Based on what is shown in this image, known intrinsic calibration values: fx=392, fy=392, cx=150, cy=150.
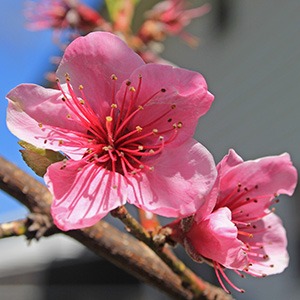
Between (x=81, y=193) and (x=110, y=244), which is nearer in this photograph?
(x=81, y=193)

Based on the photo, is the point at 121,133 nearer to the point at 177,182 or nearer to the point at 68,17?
the point at 177,182

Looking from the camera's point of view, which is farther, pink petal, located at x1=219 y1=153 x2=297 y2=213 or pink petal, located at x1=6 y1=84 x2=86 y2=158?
pink petal, located at x1=219 y1=153 x2=297 y2=213

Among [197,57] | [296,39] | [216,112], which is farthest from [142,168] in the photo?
[197,57]

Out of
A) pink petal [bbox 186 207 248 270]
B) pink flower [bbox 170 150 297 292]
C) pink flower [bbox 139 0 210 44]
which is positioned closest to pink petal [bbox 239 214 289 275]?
pink flower [bbox 170 150 297 292]

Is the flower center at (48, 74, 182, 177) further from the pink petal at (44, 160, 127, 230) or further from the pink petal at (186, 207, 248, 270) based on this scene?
the pink petal at (186, 207, 248, 270)

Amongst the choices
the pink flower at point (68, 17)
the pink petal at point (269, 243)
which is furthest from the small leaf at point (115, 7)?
the pink petal at point (269, 243)

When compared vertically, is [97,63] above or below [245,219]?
above

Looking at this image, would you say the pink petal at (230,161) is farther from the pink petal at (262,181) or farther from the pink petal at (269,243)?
the pink petal at (269,243)

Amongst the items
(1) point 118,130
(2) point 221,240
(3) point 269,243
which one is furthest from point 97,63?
(3) point 269,243

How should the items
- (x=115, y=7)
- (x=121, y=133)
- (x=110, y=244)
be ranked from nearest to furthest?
1. (x=121, y=133)
2. (x=110, y=244)
3. (x=115, y=7)

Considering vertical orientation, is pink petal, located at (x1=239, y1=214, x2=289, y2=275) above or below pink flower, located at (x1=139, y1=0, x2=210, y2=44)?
below
